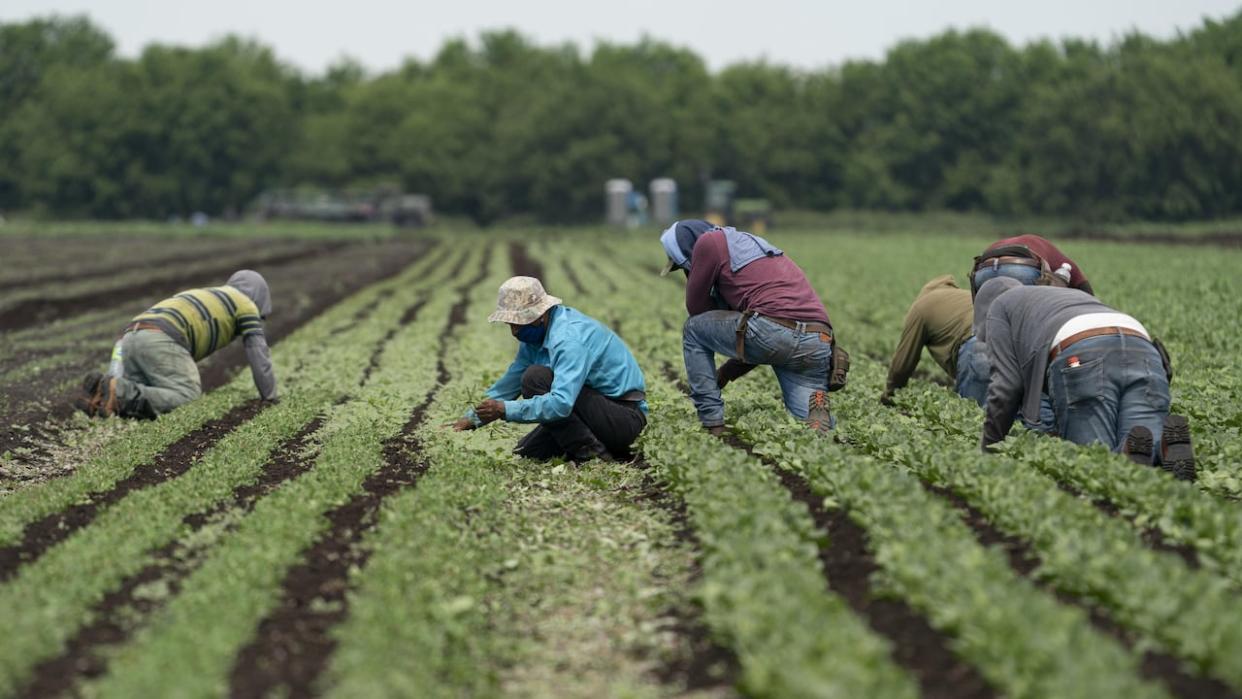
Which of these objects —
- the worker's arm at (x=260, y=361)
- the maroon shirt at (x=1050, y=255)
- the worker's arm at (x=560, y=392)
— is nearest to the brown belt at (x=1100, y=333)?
the maroon shirt at (x=1050, y=255)

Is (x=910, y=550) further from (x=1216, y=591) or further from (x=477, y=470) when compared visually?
(x=477, y=470)

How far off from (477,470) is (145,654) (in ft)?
13.8

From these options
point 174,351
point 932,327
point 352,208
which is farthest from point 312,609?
point 352,208

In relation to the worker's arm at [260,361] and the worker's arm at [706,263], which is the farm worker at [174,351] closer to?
Answer: the worker's arm at [260,361]

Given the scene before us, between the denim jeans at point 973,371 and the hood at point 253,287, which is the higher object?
the hood at point 253,287

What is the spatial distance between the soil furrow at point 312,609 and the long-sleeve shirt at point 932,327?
449 centimetres

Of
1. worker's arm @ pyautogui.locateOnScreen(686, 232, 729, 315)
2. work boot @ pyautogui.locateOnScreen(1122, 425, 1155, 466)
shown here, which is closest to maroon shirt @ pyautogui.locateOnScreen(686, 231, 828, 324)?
worker's arm @ pyautogui.locateOnScreen(686, 232, 729, 315)

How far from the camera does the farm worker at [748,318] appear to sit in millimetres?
10445

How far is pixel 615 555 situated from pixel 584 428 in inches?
91.4

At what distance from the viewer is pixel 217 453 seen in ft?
33.9

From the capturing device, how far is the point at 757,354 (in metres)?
10.6

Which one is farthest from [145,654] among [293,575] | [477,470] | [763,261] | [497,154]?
[497,154]

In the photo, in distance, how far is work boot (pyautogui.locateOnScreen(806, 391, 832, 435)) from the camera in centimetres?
1049

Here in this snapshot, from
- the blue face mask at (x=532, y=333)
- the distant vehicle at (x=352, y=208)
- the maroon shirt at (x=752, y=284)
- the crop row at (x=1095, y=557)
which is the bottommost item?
the distant vehicle at (x=352, y=208)
